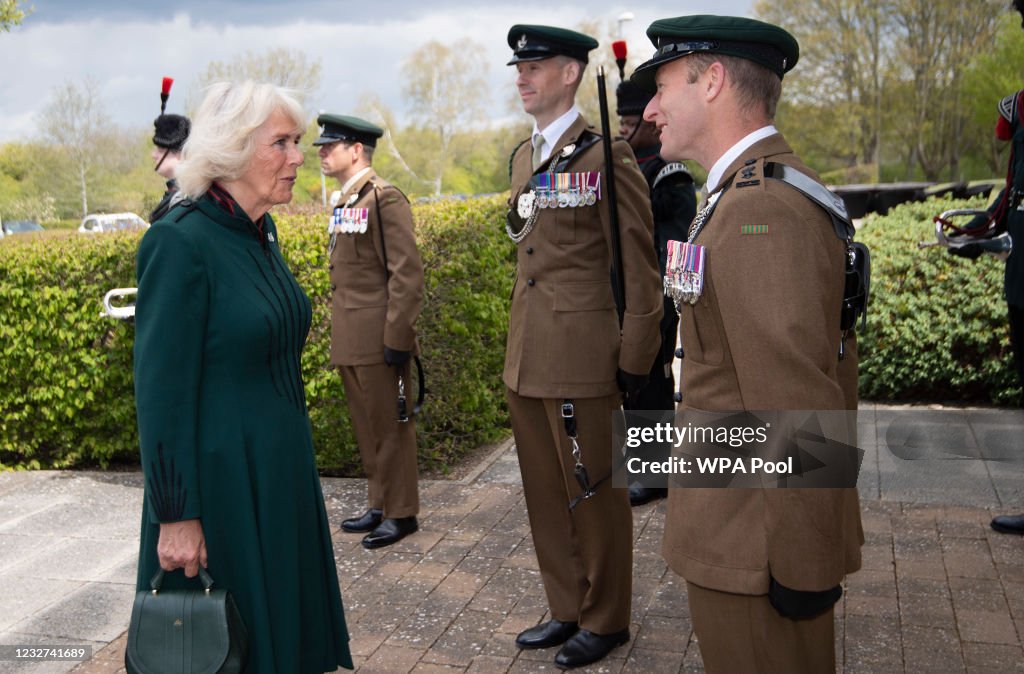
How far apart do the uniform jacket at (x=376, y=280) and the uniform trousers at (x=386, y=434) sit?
0.37ft

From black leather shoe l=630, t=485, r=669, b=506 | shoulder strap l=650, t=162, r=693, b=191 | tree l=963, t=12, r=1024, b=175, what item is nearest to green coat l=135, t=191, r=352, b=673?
black leather shoe l=630, t=485, r=669, b=506

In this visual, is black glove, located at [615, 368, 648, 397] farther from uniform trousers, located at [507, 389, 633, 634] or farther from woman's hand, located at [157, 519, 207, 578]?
woman's hand, located at [157, 519, 207, 578]

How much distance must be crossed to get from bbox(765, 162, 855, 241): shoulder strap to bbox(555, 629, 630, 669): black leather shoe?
2.13 metres

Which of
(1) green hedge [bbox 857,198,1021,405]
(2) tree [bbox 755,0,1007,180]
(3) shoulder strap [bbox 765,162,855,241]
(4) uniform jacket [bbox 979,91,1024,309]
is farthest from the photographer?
(2) tree [bbox 755,0,1007,180]

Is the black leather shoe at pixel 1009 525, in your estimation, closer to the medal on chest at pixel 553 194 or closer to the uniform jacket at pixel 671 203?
the uniform jacket at pixel 671 203

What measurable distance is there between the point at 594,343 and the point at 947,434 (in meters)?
4.10

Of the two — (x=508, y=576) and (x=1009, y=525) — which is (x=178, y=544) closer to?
(x=508, y=576)

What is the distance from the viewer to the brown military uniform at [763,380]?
2.06m

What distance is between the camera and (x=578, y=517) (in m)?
3.86

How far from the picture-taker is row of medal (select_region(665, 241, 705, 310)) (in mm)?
2191

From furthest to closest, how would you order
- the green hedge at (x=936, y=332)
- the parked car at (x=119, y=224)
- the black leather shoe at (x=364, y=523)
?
the parked car at (x=119, y=224) < the green hedge at (x=936, y=332) < the black leather shoe at (x=364, y=523)

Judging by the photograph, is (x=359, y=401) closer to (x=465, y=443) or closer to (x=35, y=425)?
(x=465, y=443)

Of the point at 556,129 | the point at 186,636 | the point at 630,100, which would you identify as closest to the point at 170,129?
the point at 630,100

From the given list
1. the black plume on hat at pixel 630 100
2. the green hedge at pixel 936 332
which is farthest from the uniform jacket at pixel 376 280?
the green hedge at pixel 936 332
